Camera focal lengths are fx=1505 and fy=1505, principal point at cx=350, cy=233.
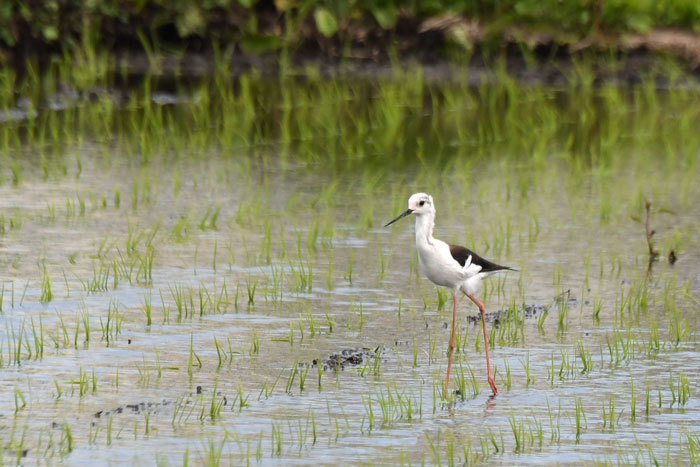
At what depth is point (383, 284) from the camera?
9133 millimetres

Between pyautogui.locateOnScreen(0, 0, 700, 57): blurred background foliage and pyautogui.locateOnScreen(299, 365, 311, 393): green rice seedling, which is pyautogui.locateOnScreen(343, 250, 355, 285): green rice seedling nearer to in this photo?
pyautogui.locateOnScreen(299, 365, 311, 393): green rice seedling

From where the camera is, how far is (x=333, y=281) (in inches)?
359

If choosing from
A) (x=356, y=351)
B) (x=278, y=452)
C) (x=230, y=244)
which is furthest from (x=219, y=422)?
(x=230, y=244)

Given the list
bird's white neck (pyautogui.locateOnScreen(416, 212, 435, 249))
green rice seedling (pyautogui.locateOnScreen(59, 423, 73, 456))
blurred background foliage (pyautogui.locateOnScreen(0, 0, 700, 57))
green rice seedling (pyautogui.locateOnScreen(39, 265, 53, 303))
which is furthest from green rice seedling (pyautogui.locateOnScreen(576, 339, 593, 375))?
blurred background foliage (pyautogui.locateOnScreen(0, 0, 700, 57))

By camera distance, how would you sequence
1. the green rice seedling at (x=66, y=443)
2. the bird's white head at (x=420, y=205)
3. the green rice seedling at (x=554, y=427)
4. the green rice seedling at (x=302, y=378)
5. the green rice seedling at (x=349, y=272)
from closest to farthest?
the green rice seedling at (x=66, y=443) < the green rice seedling at (x=554, y=427) < the green rice seedling at (x=302, y=378) < the bird's white head at (x=420, y=205) < the green rice seedling at (x=349, y=272)

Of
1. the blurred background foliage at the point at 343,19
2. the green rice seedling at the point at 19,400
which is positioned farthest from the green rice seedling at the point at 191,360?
the blurred background foliage at the point at 343,19

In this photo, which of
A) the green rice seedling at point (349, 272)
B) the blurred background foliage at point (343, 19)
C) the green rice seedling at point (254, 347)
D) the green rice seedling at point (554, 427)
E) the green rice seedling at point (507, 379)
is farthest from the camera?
the blurred background foliage at point (343, 19)

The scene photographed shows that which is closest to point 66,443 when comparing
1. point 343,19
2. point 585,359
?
point 585,359

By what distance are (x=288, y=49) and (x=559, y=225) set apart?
8.92 m

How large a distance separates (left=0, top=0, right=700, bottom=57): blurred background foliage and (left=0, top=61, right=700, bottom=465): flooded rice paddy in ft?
8.98

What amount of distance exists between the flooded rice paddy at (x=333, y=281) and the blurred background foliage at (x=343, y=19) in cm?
274

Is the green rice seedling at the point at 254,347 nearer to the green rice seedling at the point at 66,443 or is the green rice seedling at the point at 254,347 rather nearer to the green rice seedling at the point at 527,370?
the green rice seedling at the point at 527,370

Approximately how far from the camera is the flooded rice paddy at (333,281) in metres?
6.28

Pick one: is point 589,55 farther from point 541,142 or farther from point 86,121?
point 86,121
